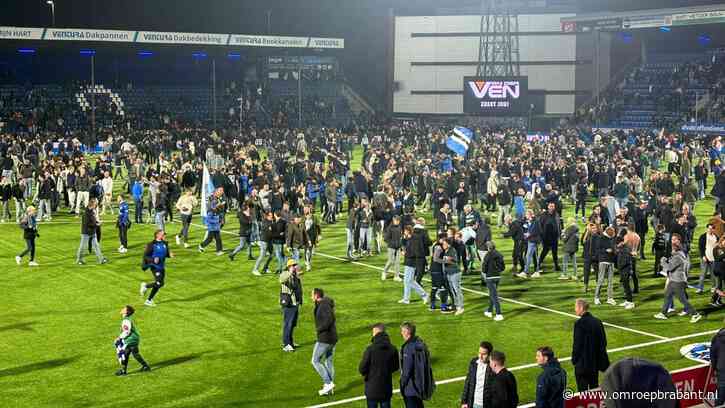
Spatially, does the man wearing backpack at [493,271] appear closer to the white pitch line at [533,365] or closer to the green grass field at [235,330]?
the green grass field at [235,330]

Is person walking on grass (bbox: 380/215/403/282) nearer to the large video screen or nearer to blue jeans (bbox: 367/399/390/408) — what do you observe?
blue jeans (bbox: 367/399/390/408)

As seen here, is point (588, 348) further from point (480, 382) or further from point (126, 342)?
point (126, 342)

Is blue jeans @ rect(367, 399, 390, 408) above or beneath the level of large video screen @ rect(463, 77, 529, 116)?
beneath

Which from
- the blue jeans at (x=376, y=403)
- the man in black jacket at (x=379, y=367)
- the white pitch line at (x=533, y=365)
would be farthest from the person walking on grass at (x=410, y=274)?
the man in black jacket at (x=379, y=367)

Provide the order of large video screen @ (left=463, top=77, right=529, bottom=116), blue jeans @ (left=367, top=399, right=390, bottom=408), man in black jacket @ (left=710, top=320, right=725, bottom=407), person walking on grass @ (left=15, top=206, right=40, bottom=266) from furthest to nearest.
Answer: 1. large video screen @ (left=463, top=77, right=529, bottom=116)
2. person walking on grass @ (left=15, top=206, right=40, bottom=266)
3. blue jeans @ (left=367, top=399, right=390, bottom=408)
4. man in black jacket @ (left=710, top=320, right=725, bottom=407)

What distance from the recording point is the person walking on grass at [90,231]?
2652 centimetres

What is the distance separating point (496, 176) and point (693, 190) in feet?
24.6

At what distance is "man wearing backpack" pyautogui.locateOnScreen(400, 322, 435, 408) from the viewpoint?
12.7 m

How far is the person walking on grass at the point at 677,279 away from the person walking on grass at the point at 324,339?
816 centimetres

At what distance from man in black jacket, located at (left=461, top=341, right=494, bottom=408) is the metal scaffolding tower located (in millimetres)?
61963

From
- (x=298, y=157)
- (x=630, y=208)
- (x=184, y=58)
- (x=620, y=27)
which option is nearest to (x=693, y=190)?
(x=630, y=208)

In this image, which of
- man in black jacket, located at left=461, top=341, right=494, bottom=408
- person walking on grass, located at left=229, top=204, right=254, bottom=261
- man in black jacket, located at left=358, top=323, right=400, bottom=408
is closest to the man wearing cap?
man in black jacket, located at left=358, top=323, right=400, bottom=408

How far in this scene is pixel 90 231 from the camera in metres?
26.9

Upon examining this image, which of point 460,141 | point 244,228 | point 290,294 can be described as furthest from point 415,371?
point 460,141
